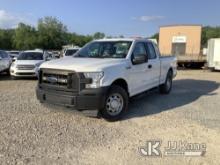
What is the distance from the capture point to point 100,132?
5984 mm

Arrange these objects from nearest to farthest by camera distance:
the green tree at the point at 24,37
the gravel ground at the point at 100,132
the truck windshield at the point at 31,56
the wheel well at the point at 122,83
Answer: the gravel ground at the point at 100,132
the wheel well at the point at 122,83
the truck windshield at the point at 31,56
the green tree at the point at 24,37

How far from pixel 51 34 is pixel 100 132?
87652 millimetres

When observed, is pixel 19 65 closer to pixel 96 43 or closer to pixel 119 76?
pixel 96 43

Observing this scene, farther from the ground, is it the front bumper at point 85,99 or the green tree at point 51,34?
the green tree at point 51,34

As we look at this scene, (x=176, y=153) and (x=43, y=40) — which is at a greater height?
(x=43, y=40)

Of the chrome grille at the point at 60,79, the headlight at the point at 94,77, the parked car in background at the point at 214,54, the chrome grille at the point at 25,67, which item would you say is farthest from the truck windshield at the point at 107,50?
the parked car in background at the point at 214,54

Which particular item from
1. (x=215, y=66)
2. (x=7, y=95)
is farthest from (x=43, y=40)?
(x=7, y=95)

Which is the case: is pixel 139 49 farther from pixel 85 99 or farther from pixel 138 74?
pixel 85 99

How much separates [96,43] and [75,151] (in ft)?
13.6

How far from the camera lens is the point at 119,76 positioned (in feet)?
22.7

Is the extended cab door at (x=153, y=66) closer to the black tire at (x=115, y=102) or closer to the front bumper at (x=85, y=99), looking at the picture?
the black tire at (x=115, y=102)

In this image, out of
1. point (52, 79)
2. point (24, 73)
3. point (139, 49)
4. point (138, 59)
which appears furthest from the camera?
point (24, 73)

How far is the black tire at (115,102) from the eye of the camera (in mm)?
6605

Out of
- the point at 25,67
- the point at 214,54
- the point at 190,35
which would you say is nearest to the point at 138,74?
the point at 25,67
